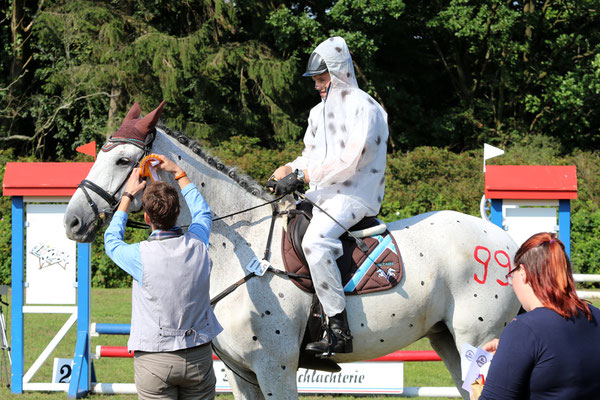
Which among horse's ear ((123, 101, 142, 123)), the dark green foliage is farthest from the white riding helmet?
the dark green foliage

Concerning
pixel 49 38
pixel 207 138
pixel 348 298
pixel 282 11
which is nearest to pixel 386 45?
pixel 282 11

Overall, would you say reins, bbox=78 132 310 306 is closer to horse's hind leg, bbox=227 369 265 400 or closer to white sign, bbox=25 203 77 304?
horse's hind leg, bbox=227 369 265 400

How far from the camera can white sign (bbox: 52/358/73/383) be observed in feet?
23.7

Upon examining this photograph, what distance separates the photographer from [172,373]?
344 cm

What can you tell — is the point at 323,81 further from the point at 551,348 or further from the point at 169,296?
the point at 551,348

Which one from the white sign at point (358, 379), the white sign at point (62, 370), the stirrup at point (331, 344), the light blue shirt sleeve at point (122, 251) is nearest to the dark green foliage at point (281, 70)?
the white sign at point (62, 370)

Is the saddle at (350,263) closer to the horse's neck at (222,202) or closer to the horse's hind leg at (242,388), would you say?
the horse's neck at (222,202)

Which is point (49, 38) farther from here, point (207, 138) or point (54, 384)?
point (54, 384)

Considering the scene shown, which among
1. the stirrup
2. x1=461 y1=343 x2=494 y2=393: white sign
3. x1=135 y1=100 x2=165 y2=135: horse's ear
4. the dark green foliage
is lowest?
the stirrup

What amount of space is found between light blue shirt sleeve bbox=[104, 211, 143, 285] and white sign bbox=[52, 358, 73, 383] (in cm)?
420

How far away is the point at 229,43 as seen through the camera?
22859 millimetres

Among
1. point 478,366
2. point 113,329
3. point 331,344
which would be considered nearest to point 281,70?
point 113,329

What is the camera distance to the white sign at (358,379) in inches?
274

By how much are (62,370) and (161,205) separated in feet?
15.0
